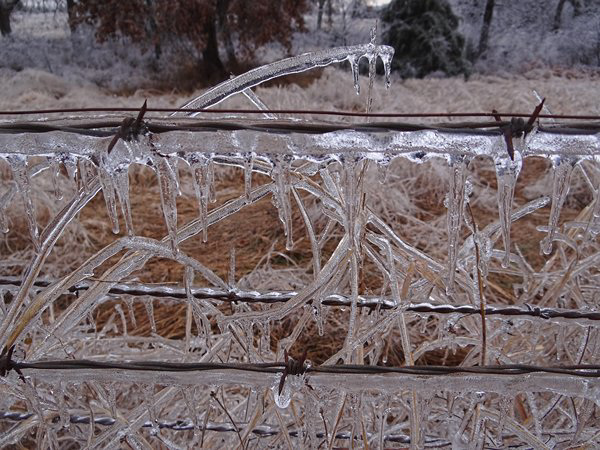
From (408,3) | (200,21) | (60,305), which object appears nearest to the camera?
(60,305)

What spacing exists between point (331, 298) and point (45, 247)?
379 millimetres

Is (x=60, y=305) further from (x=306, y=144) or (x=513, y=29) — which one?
(x=513, y=29)

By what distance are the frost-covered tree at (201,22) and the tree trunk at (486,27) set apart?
1426 millimetres

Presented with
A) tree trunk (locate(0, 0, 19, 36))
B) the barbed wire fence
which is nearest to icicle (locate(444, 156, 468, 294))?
the barbed wire fence

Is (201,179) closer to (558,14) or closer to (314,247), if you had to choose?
(314,247)

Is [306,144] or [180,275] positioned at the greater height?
[306,144]

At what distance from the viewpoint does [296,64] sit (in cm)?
49

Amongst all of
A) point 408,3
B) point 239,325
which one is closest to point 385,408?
point 239,325

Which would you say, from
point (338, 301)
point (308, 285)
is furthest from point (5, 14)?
point (308, 285)

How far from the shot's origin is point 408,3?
4.30 metres

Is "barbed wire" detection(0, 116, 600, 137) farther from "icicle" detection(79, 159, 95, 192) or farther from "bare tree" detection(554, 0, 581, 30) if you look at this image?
"bare tree" detection(554, 0, 581, 30)

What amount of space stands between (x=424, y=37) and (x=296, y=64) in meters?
4.02

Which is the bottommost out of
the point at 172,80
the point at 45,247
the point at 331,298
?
the point at 172,80

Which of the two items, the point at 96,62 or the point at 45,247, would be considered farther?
the point at 96,62
